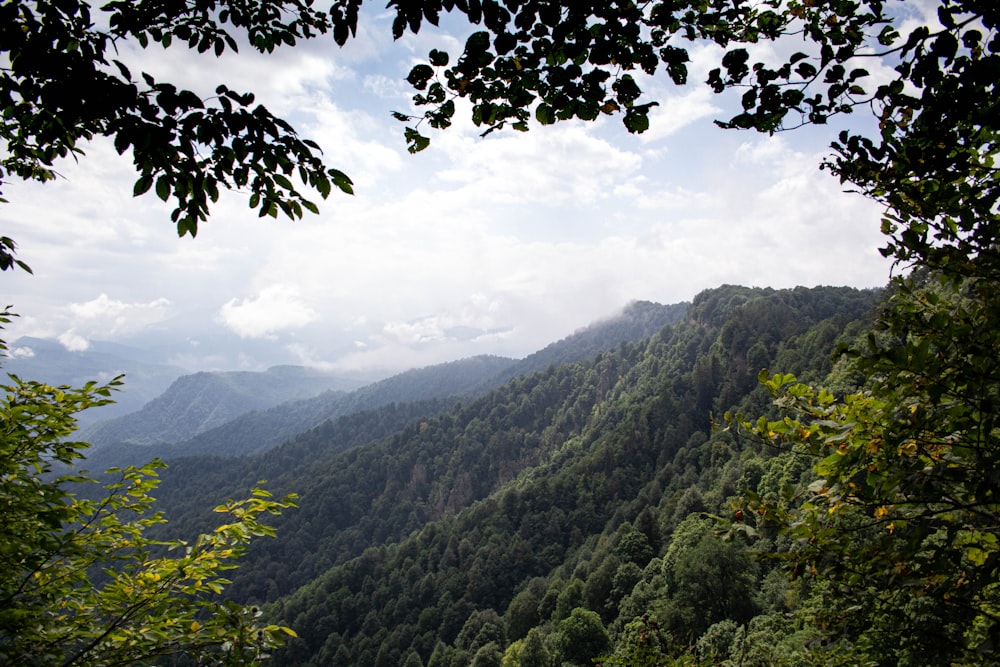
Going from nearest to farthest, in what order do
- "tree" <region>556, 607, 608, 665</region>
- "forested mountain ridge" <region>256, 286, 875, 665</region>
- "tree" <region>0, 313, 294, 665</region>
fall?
"tree" <region>0, 313, 294, 665</region> < "tree" <region>556, 607, 608, 665</region> < "forested mountain ridge" <region>256, 286, 875, 665</region>

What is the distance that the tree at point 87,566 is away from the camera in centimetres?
502

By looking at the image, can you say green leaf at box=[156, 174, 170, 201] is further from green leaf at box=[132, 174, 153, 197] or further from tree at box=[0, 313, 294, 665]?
tree at box=[0, 313, 294, 665]

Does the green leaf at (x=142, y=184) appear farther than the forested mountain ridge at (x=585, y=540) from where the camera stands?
No

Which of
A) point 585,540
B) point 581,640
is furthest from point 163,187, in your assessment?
point 585,540

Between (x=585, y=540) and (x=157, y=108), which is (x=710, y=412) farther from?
(x=585, y=540)

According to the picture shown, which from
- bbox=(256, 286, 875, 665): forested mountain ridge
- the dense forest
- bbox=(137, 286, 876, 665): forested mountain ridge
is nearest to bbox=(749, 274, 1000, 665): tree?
the dense forest

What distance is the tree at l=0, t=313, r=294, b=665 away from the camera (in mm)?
5016

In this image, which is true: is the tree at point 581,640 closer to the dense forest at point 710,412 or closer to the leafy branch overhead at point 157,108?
the dense forest at point 710,412

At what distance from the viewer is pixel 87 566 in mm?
5852

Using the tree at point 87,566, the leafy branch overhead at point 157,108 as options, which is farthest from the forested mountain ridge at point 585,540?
the leafy branch overhead at point 157,108

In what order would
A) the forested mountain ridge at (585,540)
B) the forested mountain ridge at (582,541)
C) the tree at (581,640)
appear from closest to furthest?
the tree at (581,640)
the forested mountain ridge at (582,541)
the forested mountain ridge at (585,540)

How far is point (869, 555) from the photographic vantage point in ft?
11.7

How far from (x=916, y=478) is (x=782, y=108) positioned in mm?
2500

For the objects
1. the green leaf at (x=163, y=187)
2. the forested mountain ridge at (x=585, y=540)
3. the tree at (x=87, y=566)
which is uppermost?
the green leaf at (x=163, y=187)
